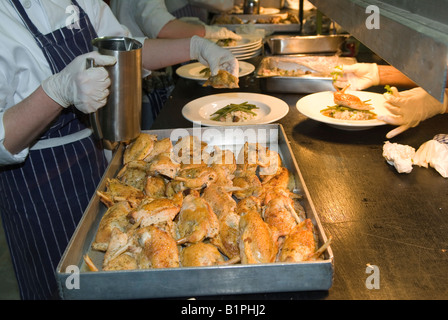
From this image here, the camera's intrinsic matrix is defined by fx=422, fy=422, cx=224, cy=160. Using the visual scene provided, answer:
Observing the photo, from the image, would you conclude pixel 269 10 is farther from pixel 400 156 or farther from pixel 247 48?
pixel 400 156

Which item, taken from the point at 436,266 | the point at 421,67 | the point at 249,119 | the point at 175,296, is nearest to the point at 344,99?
the point at 249,119

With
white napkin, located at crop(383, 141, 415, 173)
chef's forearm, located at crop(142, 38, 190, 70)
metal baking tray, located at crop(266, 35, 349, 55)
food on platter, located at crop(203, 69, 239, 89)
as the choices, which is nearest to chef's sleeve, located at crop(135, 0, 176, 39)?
metal baking tray, located at crop(266, 35, 349, 55)

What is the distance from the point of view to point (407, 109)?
194cm

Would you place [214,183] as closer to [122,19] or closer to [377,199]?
[377,199]

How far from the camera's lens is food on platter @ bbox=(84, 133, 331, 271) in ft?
3.76

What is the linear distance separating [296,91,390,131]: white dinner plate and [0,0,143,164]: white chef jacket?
1.20 meters

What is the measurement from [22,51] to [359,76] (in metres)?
1.81

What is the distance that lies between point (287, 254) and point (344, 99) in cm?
122

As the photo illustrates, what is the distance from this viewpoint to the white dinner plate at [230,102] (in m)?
2.11

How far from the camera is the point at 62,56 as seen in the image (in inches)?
71.4

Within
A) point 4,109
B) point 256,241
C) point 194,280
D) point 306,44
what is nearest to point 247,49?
point 306,44

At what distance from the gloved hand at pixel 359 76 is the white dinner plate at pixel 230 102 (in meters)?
0.45

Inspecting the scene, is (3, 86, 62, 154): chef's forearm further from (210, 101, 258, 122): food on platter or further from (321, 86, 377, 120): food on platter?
(321, 86, 377, 120): food on platter

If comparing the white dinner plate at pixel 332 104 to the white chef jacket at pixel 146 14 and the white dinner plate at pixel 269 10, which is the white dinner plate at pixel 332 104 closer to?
the white chef jacket at pixel 146 14
